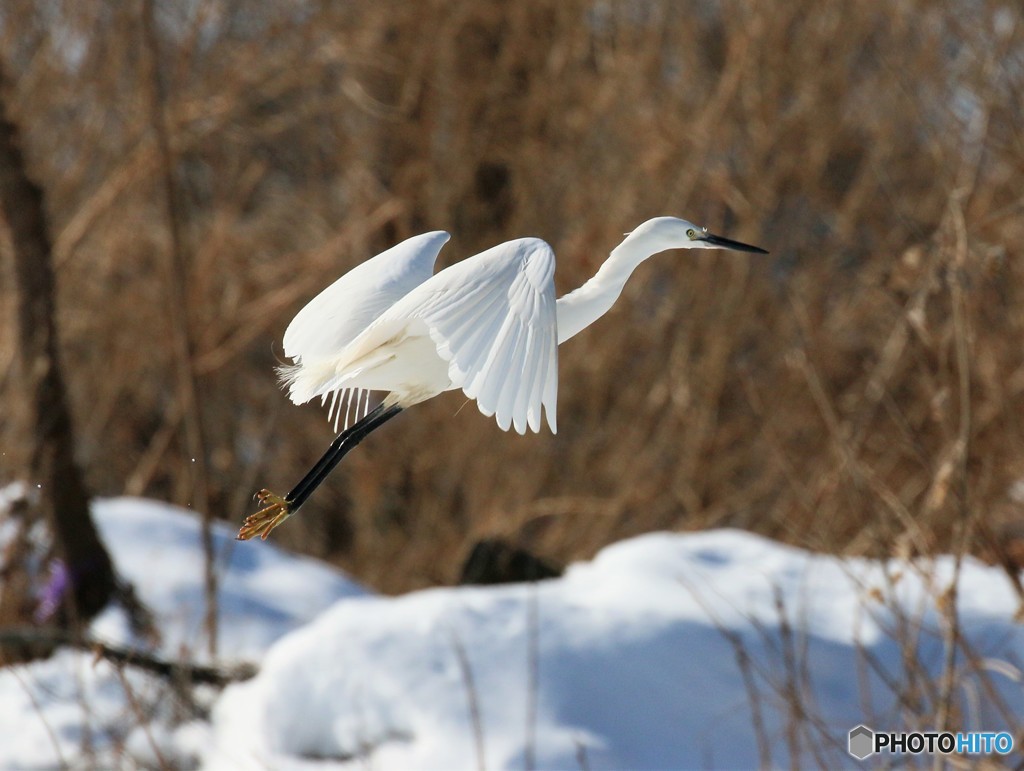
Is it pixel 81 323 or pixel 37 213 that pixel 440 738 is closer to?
pixel 37 213

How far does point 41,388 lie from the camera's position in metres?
5.65

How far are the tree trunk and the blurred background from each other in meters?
2.70

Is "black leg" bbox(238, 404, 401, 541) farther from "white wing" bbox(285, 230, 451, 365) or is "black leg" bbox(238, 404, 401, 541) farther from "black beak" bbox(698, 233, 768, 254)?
"black beak" bbox(698, 233, 768, 254)

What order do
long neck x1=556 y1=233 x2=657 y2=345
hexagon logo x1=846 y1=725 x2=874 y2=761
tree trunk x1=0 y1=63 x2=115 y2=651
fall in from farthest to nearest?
tree trunk x1=0 y1=63 x2=115 y2=651
hexagon logo x1=846 y1=725 x2=874 y2=761
long neck x1=556 y1=233 x2=657 y2=345

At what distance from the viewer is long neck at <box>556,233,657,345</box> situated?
240 cm

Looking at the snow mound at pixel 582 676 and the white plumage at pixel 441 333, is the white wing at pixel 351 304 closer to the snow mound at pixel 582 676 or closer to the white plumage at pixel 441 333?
the white plumage at pixel 441 333

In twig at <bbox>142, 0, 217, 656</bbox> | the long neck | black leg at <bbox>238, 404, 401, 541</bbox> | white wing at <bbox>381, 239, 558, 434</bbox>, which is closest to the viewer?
white wing at <bbox>381, 239, 558, 434</bbox>

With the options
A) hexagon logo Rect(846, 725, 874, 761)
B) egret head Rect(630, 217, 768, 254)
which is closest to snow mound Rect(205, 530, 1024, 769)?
hexagon logo Rect(846, 725, 874, 761)

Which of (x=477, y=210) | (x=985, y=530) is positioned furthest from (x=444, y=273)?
(x=477, y=210)

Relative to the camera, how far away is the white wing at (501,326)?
6.43 feet

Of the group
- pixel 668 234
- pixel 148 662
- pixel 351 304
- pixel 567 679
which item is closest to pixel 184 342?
pixel 148 662

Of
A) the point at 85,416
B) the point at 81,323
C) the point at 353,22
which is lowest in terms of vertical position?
the point at 85,416

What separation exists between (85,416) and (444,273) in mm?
7958

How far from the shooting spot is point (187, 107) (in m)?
8.27
